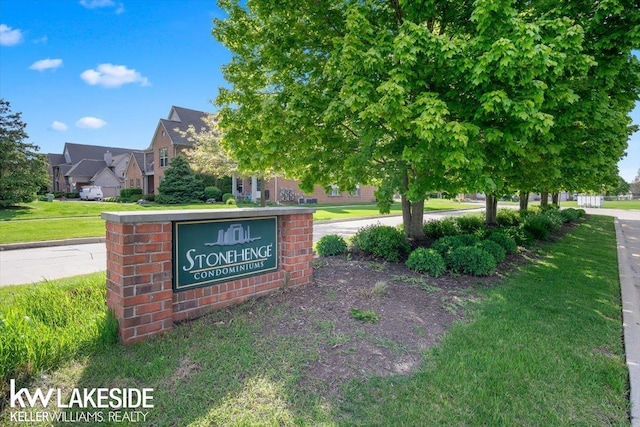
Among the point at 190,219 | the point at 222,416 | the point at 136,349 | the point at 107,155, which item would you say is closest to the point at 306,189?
the point at 190,219

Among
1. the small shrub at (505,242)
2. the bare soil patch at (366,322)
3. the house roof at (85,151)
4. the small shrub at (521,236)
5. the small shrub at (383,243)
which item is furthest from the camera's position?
the house roof at (85,151)

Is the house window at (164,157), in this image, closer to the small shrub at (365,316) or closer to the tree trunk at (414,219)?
the tree trunk at (414,219)

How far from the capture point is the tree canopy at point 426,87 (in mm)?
4609

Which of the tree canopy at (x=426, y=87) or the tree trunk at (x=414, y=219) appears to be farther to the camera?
the tree trunk at (x=414, y=219)

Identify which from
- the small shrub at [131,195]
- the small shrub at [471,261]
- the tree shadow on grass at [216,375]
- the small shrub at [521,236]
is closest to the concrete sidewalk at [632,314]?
the small shrub at [471,261]

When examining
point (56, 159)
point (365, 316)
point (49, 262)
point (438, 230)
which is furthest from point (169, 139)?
point (56, 159)

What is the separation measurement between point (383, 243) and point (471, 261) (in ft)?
5.35

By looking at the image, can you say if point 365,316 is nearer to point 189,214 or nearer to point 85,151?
point 189,214

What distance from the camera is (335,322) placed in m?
4.04

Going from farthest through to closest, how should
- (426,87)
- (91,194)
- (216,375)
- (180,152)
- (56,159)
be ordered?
1. (56,159)
2. (91,194)
3. (180,152)
4. (426,87)
5. (216,375)

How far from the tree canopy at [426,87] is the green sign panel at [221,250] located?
227 centimetres

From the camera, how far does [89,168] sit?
49938 mm

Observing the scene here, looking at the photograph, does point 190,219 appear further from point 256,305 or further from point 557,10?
point 557,10

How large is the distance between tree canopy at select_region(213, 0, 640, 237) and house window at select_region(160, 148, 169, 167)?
1117 inches
